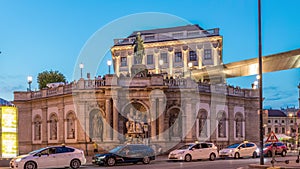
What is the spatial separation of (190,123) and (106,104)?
28.4 ft

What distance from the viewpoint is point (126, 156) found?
110 feet

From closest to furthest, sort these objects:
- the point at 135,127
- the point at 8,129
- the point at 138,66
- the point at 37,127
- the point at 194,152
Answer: the point at 8,129 → the point at 194,152 → the point at 135,127 → the point at 138,66 → the point at 37,127

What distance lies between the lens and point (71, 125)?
48.9m

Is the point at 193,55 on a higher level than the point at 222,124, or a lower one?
higher

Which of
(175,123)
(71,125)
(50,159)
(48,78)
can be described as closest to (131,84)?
Result: (175,123)

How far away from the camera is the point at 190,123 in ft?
158

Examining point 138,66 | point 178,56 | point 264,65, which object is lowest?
point 138,66

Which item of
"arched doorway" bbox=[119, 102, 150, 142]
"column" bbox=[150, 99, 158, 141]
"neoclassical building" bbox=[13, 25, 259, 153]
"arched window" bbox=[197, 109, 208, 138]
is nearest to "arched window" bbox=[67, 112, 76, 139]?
"neoclassical building" bbox=[13, 25, 259, 153]

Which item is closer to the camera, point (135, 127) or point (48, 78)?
point (135, 127)

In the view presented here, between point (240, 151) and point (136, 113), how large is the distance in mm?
11104

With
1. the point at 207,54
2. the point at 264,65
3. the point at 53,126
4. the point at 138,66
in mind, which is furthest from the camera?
the point at 207,54

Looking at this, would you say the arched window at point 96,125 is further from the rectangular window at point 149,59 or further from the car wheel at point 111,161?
the rectangular window at point 149,59

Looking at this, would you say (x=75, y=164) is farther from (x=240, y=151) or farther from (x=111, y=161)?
(x=240, y=151)

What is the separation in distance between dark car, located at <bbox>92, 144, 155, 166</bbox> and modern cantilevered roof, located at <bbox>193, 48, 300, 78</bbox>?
20506mm
